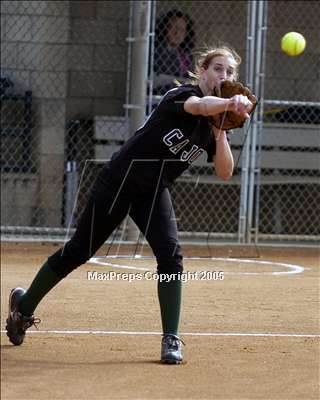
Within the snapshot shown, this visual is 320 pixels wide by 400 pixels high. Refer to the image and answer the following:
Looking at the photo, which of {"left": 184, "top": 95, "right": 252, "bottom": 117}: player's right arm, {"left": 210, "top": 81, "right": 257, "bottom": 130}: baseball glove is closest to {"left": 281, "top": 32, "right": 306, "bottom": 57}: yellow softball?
{"left": 210, "top": 81, "right": 257, "bottom": 130}: baseball glove

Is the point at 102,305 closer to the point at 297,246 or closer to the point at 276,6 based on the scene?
the point at 297,246

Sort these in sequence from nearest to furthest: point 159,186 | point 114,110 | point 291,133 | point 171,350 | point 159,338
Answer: point 171,350 → point 159,186 → point 159,338 → point 291,133 → point 114,110

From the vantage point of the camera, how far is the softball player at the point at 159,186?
207 inches

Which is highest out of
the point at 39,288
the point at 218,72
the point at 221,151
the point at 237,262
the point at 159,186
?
the point at 218,72

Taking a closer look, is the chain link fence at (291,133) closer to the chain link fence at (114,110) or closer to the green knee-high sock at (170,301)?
the chain link fence at (114,110)

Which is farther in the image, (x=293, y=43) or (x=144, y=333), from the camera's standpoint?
(x=293, y=43)

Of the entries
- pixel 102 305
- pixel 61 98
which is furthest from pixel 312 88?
pixel 102 305

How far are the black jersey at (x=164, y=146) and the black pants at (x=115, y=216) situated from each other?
0.07 meters

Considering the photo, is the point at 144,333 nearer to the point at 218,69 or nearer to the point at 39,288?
the point at 39,288

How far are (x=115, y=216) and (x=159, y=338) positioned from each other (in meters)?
0.90

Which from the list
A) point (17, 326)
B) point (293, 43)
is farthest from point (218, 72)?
point (293, 43)

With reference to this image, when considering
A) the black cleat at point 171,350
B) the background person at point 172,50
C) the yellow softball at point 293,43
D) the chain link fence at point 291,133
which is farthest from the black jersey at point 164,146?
the chain link fence at point 291,133

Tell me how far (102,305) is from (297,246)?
Answer: 16.8ft

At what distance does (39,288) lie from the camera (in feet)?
18.1
